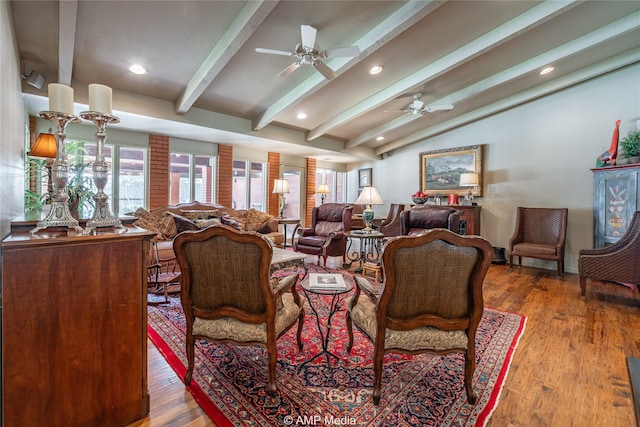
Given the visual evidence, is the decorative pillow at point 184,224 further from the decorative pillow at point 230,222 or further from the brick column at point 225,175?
the brick column at point 225,175

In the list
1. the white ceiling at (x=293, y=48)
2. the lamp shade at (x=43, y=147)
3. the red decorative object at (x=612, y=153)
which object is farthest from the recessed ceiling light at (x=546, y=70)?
the lamp shade at (x=43, y=147)

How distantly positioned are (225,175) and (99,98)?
4.57 metres

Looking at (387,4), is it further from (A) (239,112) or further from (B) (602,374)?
(B) (602,374)

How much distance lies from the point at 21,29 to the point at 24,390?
10.0 feet

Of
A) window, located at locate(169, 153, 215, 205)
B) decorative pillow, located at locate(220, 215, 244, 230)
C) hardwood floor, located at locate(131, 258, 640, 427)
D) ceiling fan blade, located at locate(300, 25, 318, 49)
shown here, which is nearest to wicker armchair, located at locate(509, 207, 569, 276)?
hardwood floor, located at locate(131, 258, 640, 427)

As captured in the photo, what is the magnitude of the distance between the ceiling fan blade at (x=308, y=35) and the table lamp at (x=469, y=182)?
408 centimetres

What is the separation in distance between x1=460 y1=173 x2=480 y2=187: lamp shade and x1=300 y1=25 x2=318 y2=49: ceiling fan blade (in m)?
4.08

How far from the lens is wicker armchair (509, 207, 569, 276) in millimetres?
4248

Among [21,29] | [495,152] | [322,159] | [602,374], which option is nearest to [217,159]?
[322,159]

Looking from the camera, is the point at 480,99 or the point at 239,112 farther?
the point at 480,99

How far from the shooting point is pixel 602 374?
1.84m

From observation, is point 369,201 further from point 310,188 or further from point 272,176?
point 310,188

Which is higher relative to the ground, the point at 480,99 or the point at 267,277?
the point at 480,99

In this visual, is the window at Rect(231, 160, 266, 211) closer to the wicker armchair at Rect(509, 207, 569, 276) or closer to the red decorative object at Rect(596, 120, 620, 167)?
the wicker armchair at Rect(509, 207, 569, 276)
